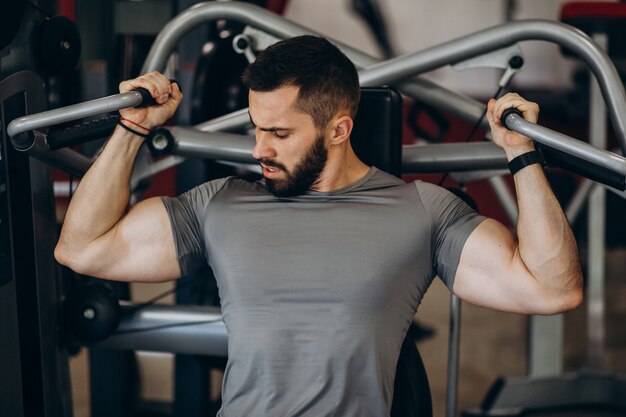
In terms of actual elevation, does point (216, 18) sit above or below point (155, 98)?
above

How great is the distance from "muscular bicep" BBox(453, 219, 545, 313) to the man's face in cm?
32

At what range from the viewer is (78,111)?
133cm

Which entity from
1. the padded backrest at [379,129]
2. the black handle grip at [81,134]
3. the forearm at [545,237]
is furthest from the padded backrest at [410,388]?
the black handle grip at [81,134]

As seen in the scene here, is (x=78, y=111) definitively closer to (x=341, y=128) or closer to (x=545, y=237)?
(x=341, y=128)

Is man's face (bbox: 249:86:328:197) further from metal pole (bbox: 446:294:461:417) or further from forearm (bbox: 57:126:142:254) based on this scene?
metal pole (bbox: 446:294:461:417)

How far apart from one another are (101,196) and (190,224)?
6.9 inches

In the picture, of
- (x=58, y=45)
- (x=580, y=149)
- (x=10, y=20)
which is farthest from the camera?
(x=58, y=45)

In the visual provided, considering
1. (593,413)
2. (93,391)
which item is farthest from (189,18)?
(593,413)

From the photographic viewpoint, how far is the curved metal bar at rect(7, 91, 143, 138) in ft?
4.37

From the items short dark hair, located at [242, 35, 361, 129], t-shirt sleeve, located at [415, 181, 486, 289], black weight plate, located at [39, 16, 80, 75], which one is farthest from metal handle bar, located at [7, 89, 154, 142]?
t-shirt sleeve, located at [415, 181, 486, 289]

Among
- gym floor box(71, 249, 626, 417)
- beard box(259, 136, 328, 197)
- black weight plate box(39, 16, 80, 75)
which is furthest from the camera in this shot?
gym floor box(71, 249, 626, 417)

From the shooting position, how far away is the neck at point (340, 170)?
1.45 metres

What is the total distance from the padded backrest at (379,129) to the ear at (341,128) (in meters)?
0.09

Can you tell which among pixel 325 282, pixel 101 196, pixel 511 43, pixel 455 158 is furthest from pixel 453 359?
pixel 101 196
